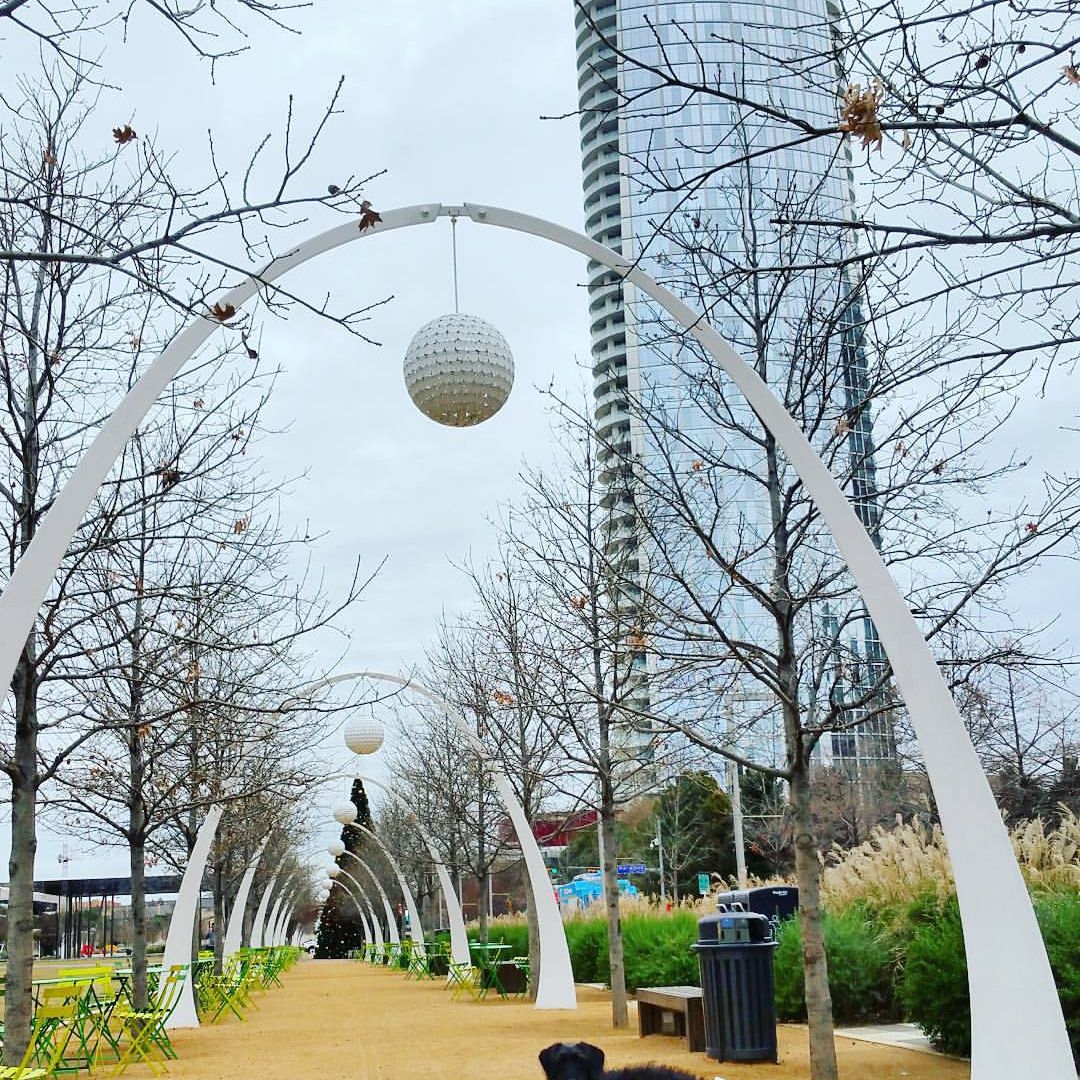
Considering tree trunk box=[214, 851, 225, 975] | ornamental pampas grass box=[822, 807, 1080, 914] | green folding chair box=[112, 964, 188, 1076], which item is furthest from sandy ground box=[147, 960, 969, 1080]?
tree trunk box=[214, 851, 225, 975]

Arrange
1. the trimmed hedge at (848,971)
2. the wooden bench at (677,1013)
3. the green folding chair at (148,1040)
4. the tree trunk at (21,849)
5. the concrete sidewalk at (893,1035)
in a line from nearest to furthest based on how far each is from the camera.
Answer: the tree trunk at (21,849), the concrete sidewalk at (893,1035), the wooden bench at (677,1013), the trimmed hedge at (848,971), the green folding chair at (148,1040)

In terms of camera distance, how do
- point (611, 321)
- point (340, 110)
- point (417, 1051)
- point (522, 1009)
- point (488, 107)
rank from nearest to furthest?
point (340, 110) → point (488, 107) → point (417, 1051) → point (522, 1009) → point (611, 321)

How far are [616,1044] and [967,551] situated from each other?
6391 millimetres

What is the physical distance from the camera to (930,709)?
6543 mm

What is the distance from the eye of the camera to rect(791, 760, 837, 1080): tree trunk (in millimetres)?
8258

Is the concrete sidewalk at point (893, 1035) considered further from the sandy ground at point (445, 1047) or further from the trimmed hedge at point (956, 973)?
the trimmed hedge at point (956, 973)

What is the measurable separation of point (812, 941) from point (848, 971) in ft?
12.8

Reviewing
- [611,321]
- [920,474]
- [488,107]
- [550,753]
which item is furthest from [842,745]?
[488,107]

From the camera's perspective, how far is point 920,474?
8.88 metres

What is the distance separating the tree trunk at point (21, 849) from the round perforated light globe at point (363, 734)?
9.21 m

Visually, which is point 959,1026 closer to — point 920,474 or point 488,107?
point 920,474

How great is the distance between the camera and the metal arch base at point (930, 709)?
19.2 feet

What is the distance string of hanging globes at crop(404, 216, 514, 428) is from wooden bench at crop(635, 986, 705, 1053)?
7.06m

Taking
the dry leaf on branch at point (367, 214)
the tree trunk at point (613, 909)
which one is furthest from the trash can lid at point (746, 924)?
the dry leaf on branch at point (367, 214)
